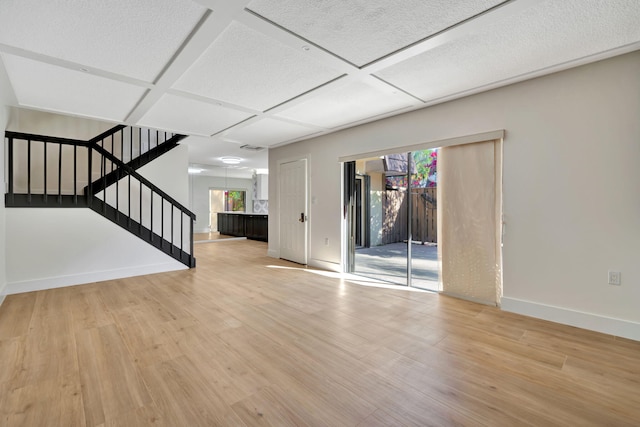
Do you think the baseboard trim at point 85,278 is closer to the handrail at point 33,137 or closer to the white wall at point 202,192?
the handrail at point 33,137

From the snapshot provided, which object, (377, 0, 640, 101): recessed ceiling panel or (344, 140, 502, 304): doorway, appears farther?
(344, 140, 502, 304): doorway

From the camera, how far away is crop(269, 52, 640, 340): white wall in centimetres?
252

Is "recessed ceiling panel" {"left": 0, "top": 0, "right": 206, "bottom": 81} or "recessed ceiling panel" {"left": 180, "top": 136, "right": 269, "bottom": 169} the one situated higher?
"recessed ceiling panel" {"left": 180, "top": 136, "right": 269, "bottom": 169}

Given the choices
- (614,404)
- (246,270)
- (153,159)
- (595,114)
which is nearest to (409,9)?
(595,114)

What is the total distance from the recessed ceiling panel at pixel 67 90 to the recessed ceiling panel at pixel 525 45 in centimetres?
298

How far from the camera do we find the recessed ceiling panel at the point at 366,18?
1854mm

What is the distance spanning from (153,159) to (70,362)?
458 cm

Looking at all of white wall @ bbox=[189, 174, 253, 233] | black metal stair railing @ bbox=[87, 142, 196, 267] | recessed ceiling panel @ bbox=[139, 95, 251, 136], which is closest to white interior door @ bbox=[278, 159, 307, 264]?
recessed ceiling panel @ bbox=[139, 95, 251, 136]

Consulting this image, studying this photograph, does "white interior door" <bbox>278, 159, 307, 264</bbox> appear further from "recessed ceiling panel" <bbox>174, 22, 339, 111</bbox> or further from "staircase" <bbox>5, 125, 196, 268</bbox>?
"recessed ceiling panel" <bbox>174, 22, 339, 111</bbox>

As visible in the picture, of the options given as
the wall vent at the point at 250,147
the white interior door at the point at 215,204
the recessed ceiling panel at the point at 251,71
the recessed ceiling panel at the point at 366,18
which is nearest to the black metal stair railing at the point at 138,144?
the wall vent at the point at 250,147

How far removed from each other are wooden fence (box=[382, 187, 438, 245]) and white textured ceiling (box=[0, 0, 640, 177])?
2311mm

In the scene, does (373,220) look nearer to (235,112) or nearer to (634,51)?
(235,112)

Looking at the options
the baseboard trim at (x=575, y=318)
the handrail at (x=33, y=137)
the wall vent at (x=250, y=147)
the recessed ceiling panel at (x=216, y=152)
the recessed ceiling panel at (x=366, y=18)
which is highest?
the recessed ceiling panel at (x=216, y=152)

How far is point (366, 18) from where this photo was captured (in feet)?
6.56
